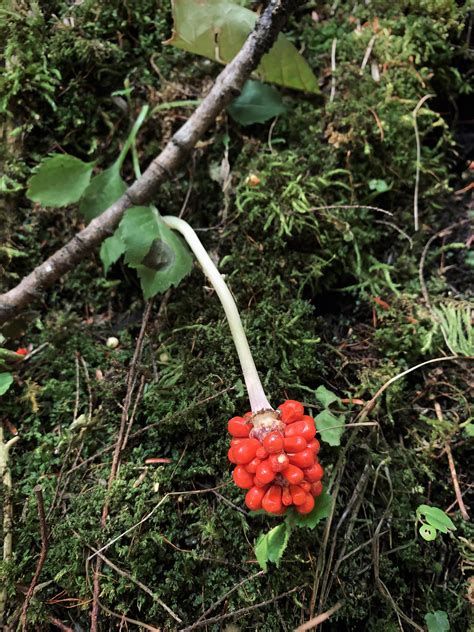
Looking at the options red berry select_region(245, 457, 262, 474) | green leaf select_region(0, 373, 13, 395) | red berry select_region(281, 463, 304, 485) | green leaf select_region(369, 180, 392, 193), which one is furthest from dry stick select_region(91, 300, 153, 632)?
green leaf select_region(369, 180, 392, 193)

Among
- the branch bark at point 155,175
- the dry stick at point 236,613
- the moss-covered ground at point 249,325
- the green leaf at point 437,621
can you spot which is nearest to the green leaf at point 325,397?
the moss-covered ground at point 249,325

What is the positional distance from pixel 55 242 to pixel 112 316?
43 centimetres

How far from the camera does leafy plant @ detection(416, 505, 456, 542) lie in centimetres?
138

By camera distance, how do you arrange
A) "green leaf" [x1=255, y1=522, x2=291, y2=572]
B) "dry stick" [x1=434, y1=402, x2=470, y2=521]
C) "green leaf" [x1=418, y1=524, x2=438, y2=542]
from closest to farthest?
"green leaf" [x1=255, y1=522, x2=291, y2=572] < "green leaf" [x1=418, y1=524, x2=438, y2=542] < "dry stick" [x1=434, y1=402, x2=470, y2=521]

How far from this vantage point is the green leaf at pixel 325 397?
158cm

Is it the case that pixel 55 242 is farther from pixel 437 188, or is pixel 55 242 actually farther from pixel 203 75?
pixel 437 188

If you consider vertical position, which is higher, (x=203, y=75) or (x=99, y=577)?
(x=203, y=75)

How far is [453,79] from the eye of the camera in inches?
82.9

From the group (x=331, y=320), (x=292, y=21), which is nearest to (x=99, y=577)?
(x=331, y=320)

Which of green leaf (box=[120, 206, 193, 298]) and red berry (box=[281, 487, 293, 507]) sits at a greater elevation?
green leaf (box=[120, 206, 193, 298])

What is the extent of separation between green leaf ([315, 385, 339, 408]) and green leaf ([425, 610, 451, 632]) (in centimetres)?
70

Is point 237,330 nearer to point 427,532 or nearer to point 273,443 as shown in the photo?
point 273,443

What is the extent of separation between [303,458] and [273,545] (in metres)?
0.31

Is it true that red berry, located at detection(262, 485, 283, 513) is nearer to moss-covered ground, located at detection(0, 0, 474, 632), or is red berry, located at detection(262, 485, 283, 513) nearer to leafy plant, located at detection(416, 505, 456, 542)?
moss-covered ground, located at detection(0, 0, 474, 632)
